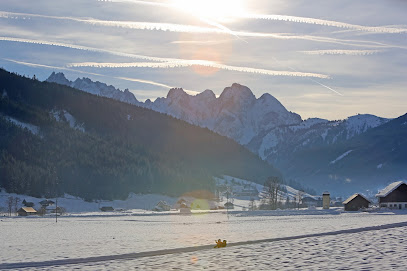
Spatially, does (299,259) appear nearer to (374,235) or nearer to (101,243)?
(374,235)

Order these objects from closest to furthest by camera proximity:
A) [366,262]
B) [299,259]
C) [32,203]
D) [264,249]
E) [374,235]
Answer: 1. [366,262]
2. [299,259]
3. [264,249]
4. [374,235]
5. [32,203]

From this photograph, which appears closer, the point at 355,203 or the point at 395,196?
the point at 395,196

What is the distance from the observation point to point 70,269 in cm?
2862

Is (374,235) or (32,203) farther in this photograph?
(32,203)

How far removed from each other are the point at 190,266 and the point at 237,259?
3292 mm

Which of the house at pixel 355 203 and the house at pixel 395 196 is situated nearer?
the house at pixel 395 196

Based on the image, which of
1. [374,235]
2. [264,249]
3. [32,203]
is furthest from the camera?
[32,203]

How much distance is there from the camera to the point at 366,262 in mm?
28453

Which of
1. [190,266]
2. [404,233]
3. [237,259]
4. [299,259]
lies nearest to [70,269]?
[190,266]

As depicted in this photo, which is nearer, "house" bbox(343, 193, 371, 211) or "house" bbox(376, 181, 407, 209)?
"house" bbox(376, 181, 407, 209)

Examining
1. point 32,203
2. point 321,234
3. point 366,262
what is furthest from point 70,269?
point 32,203

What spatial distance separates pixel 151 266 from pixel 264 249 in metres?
8.85

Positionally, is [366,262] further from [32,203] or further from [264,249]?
[32,203]

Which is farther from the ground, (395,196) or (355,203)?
(395,196)
